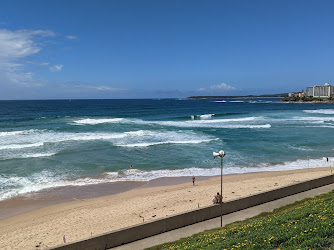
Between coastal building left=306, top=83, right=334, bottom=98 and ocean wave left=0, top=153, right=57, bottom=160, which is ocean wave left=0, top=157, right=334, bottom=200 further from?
coastal building left=306, top=83, right=334, bottom=98

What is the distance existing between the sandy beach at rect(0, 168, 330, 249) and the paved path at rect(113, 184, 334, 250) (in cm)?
336

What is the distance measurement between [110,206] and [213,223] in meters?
6.97

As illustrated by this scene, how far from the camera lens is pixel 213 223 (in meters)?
11.5

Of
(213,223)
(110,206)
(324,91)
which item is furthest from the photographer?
(324,91)

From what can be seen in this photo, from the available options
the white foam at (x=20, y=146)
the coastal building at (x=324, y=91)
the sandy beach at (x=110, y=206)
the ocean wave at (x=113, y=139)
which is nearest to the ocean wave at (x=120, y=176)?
the sandy beach at (x=110, y=206)

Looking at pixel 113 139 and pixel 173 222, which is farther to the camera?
pixel 113 139

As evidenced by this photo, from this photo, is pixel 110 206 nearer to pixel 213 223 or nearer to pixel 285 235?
pixel 213 223

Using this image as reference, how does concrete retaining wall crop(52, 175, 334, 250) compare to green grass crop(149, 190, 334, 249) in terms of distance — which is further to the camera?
concrete retaining wall crop(52, 175, 334, 250)

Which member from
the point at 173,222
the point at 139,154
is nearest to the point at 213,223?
the point at 173,222

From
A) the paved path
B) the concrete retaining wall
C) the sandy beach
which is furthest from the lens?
the sandy beach

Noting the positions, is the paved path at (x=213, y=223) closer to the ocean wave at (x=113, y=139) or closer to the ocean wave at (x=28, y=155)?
the ocean wave at (x=113, y=139)

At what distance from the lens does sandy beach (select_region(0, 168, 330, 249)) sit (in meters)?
13.0

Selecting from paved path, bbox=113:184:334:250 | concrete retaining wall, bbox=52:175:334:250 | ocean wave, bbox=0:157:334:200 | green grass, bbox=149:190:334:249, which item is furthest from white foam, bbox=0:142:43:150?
green grass, bbox=149:190:334:249

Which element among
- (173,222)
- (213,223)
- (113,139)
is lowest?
(213,223)
